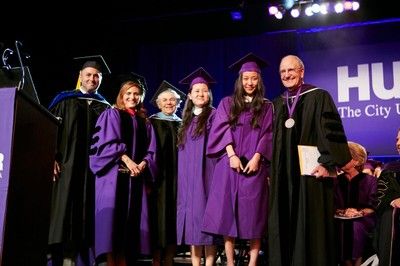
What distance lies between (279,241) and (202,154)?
3.51 feet

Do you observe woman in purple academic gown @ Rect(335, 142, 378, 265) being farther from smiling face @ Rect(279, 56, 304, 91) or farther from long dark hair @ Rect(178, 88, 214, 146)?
long dark hair @ Rect(178, 88, 214, 146)

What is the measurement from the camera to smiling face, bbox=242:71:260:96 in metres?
4.24

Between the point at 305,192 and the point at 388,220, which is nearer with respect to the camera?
the point at 305,192

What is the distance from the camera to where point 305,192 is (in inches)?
152

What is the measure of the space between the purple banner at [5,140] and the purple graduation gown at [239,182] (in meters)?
2.15

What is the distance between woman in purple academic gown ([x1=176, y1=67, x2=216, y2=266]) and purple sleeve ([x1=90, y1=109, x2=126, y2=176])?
58 centimetres

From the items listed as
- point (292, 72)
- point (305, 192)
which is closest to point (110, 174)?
point (305, 192)

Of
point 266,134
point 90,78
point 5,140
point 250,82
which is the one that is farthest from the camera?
point 90,78

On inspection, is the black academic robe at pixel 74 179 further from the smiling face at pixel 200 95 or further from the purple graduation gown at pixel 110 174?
the smiling face at pixel 200 95

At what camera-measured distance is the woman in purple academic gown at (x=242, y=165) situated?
3.93 m

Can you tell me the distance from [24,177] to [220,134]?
85.6 inches

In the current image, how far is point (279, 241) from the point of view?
151 inches

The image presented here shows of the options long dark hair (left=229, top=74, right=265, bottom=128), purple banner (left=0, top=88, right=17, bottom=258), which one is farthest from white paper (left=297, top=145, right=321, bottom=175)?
purple banner (left=0, top=88, right=17, bottom=258)

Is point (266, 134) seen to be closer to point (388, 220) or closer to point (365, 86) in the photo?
point (388, 220)
